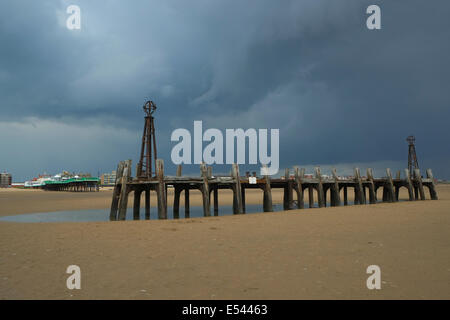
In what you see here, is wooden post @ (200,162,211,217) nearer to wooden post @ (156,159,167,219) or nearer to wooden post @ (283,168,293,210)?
wooden post @ (156,159,167,219)

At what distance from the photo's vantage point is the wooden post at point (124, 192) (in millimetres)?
16609

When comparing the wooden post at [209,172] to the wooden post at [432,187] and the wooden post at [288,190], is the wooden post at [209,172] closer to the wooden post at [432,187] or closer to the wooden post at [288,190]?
the wooden post at [288,190]

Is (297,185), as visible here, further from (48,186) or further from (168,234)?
(48,186)

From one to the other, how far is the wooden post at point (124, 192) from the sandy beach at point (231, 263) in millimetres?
5907

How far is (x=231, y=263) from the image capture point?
6445mm

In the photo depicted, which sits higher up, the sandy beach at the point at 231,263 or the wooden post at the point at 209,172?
the wooden post at the point at 209,172

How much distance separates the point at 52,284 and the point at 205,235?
5.40 metres

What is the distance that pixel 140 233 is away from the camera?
1077 centimetres

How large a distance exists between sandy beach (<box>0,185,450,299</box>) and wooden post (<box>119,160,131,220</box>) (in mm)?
5907

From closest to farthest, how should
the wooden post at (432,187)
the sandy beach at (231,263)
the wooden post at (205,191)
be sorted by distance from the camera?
the sandy beach at (231,263) < the wooden post at (205,191) < the wooden post at (432,187)

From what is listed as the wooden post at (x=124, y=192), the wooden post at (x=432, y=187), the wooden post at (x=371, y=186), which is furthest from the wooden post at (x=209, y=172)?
the wooden post at (x=432, y=187)
